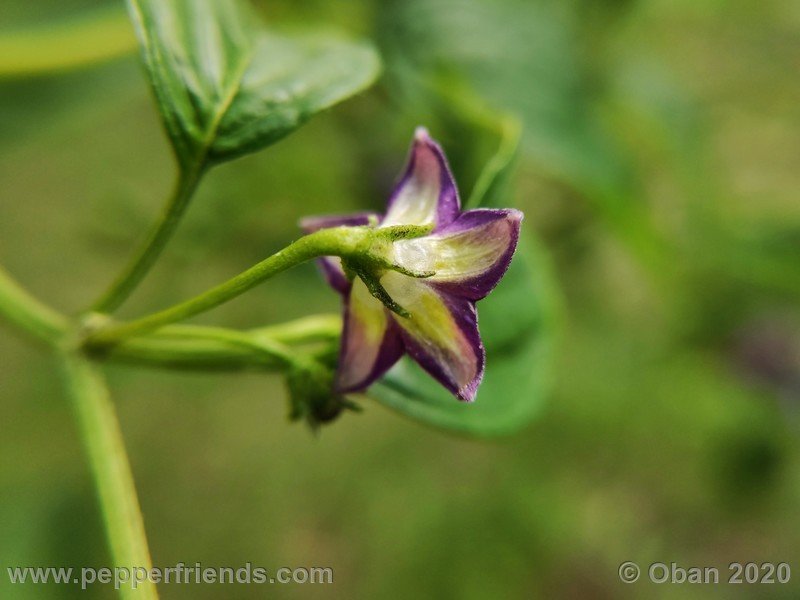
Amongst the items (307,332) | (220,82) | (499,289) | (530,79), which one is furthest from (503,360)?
(530,79)

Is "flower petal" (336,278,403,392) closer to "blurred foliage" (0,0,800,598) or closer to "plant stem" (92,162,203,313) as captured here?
"plant stem" (92,162,203,313)

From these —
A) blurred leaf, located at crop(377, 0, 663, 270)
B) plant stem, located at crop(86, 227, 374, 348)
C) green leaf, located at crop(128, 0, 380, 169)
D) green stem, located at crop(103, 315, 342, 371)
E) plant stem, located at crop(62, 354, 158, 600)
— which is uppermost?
blurred leaf, located at crop(377, 0, 663, 270)

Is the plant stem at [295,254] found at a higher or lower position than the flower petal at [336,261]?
lower

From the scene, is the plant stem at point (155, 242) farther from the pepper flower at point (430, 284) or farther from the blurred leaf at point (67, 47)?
the blurred leaf at point (67, 47)

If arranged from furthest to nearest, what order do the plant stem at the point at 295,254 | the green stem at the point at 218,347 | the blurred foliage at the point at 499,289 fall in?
the blurred foliage at the point at 499,289 → the green stem at the point at 218,347 → the plant stem at the point at 295,254

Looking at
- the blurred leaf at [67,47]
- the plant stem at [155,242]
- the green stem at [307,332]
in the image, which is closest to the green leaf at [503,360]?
the green stem at [307,332]

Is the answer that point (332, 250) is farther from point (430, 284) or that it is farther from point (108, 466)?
point (108, 466)

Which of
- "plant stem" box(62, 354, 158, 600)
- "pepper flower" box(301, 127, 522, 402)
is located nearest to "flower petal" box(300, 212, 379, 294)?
"pepper flower" box(301, 127, 522, 402)
